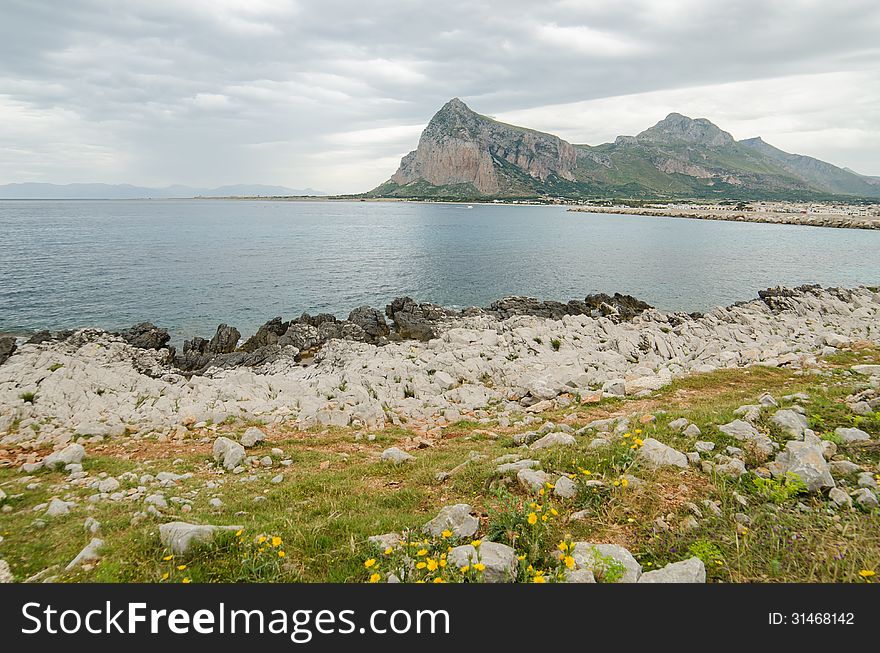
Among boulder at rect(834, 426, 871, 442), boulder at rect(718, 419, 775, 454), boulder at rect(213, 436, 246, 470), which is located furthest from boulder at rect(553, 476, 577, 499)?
boulder at rect(213, 436, 246, 470)

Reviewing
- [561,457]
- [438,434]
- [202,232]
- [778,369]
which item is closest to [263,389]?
[438,434]

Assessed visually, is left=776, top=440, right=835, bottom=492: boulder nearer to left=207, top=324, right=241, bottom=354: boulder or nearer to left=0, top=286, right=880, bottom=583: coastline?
left=0, top=286, right=880, bottom=583: coastline

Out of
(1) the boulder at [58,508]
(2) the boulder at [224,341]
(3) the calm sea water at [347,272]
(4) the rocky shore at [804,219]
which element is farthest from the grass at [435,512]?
(4) the rocky shore at [804,219]

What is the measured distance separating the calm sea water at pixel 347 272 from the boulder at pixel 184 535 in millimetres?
29353

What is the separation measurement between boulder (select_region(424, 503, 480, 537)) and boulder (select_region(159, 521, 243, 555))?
273 cm

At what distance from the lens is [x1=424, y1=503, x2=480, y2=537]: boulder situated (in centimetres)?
635

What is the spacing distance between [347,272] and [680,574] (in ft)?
181

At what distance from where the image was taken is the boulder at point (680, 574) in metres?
4.82

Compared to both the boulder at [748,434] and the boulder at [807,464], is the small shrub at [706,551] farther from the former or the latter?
the boulder at [748,434]

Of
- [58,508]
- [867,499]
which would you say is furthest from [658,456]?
[58,508]

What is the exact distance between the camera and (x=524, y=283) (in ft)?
171
